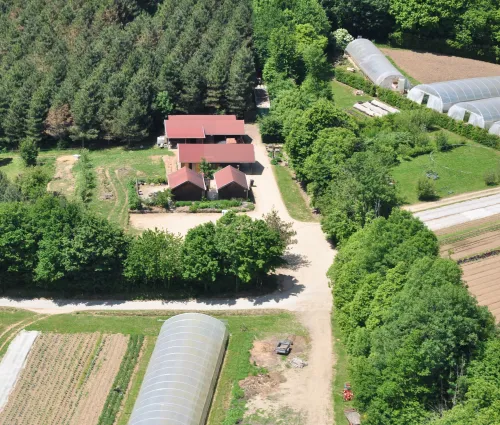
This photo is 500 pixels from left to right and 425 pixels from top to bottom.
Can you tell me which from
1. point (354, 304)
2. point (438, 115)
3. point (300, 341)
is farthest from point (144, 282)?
point (438, 115)

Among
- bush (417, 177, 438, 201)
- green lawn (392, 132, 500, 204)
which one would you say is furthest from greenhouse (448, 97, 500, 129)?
bush (417, 177, 438, 201)

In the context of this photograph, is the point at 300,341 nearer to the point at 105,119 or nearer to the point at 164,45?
the point at 105,119

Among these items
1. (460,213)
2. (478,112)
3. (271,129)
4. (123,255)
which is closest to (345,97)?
(271,129)

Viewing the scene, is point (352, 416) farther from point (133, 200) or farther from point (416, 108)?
Answer: point (416, 108)

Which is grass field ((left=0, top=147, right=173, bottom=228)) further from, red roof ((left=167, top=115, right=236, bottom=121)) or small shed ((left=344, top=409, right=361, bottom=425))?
small shed ((left=344, top=409, right=361, bottom=425))

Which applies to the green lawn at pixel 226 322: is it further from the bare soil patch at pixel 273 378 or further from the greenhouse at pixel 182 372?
the greenhouse at pixel 182 372
